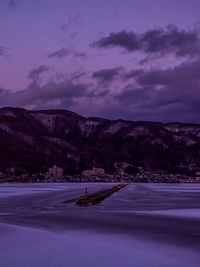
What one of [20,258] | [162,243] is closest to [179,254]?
[162,243]

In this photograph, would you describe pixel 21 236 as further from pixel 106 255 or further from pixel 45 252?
pixel 106 255

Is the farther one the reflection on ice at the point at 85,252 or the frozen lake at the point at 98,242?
the frozen lake at the point at 98,242

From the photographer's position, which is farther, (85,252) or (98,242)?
(98,242)

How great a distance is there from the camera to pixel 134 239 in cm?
1598

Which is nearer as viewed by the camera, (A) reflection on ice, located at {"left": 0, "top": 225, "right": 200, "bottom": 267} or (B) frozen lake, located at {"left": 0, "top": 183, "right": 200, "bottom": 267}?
(A) reflection on ice, located at {"left": 0, "top": 225, "right": 200, "bottom": 267}

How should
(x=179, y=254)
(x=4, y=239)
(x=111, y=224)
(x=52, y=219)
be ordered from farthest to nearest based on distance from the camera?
(x=52, y=219), (x=111, y=224), (x=4, y=239), (x=179, y=254)

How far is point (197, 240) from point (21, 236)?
8127mm

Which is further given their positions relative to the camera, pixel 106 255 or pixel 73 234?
pixel 73 234

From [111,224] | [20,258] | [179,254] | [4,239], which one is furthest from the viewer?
[111,224]

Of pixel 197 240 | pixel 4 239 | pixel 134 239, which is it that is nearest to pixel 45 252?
pixel 4 239

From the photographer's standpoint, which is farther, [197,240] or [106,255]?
[197,240]

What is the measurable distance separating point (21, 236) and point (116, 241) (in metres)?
4.51

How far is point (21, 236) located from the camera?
1622 centimetres

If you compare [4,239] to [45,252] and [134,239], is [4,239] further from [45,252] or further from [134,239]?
[134,239]
